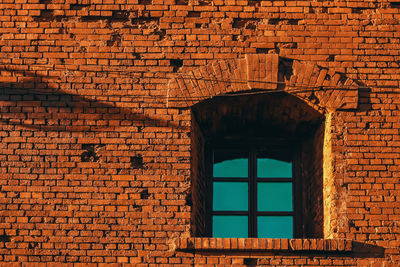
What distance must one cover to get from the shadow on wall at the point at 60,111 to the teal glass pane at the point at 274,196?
1.23 metres

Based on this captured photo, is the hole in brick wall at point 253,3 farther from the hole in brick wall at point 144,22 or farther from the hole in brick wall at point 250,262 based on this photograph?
the hole in brick wall at point 250,262

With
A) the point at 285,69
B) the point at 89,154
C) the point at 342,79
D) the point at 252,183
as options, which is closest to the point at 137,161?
the point at 89,154

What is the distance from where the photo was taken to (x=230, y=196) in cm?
792

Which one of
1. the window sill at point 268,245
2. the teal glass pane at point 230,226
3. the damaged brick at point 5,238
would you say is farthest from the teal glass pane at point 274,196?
the damaged brick at point 5,238

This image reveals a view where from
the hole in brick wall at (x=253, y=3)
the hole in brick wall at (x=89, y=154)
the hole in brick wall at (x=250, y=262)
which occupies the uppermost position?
the hole in brick wall at (x=253, y=3)

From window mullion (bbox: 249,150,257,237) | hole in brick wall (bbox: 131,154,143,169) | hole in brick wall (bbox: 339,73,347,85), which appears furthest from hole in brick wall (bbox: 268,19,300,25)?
hole in brick wall (bbox: 131,154,143,169)

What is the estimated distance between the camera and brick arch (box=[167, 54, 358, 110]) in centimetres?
735

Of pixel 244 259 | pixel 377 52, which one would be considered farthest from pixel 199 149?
pixel 377 52

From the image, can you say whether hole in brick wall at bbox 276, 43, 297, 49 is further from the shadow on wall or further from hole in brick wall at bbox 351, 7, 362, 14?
the shadow on wall

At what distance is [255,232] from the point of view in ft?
25.4

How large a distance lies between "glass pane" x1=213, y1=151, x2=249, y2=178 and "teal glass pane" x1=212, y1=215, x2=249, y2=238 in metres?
0.44

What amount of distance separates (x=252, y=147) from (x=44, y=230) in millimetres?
2351

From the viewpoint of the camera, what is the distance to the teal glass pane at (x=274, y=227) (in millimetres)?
7773

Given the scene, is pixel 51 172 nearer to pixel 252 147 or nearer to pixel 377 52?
pixel 252 147
